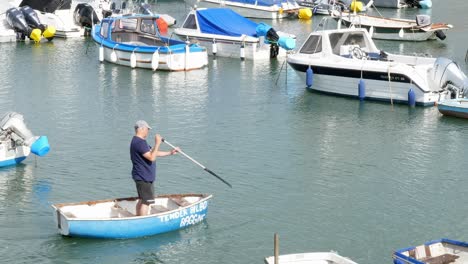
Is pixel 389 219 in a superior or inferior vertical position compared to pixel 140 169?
inferior

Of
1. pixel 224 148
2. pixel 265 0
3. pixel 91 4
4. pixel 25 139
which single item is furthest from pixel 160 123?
pixel 265 0

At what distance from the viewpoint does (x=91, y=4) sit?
5769 cm

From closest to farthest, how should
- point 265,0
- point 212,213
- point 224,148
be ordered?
point 212,213 → point 224,148 → point 265,0

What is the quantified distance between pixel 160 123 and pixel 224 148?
401 cm

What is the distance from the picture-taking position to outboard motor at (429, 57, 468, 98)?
33.6 meters

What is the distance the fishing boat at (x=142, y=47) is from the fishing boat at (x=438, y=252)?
80.5 feet

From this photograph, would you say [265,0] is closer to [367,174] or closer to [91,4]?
[91,4]

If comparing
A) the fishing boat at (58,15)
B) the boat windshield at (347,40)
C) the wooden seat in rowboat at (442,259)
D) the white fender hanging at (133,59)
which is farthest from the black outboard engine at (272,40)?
the wooden seat in rowboat at (442,259)

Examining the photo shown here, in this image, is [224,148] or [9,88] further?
[9,88]

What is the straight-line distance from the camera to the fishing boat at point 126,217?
19.7 meters

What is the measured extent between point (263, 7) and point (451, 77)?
30464 mm

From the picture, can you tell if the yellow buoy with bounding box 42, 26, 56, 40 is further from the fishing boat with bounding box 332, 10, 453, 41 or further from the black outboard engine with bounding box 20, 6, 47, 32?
the fishing boat with bounding box 332, 10, 453, 41

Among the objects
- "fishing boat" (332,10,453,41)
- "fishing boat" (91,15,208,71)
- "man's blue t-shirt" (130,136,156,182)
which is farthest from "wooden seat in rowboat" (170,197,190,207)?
"fishing boat" (332,10,453,41)

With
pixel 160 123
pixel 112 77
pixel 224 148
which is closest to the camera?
pixel 224 148
